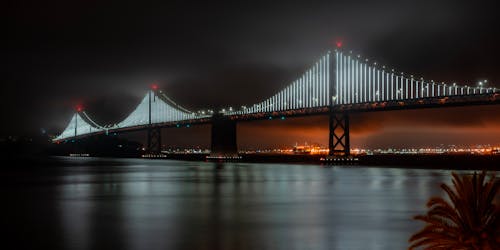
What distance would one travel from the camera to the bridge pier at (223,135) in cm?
8290

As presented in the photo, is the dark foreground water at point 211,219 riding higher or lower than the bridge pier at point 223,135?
lower

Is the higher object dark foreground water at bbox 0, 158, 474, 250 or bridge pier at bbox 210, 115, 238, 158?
bridge pier at bbox 210, 115, 238, 158

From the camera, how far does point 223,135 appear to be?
8406 cm

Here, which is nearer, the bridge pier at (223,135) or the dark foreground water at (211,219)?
the dark foreground water at (211,219)

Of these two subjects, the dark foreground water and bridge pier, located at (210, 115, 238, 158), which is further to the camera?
bridge pier, located at (210, 115, 238, 158)

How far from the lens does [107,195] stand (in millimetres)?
25438

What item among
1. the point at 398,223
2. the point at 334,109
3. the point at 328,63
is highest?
the point at 328,63

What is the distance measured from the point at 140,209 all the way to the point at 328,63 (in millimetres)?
56770

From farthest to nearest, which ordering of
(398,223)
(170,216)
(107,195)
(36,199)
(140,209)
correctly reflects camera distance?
(107,195), (36,199), (140,209), (170,216), (398,223)

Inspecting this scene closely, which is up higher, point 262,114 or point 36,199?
point 262,114

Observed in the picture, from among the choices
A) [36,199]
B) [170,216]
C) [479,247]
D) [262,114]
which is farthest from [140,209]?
[262,114]

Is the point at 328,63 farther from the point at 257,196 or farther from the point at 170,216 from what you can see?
the point at 170,216

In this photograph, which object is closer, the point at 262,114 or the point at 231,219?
the point at 231,219

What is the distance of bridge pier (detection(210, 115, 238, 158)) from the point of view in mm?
→ 82900
